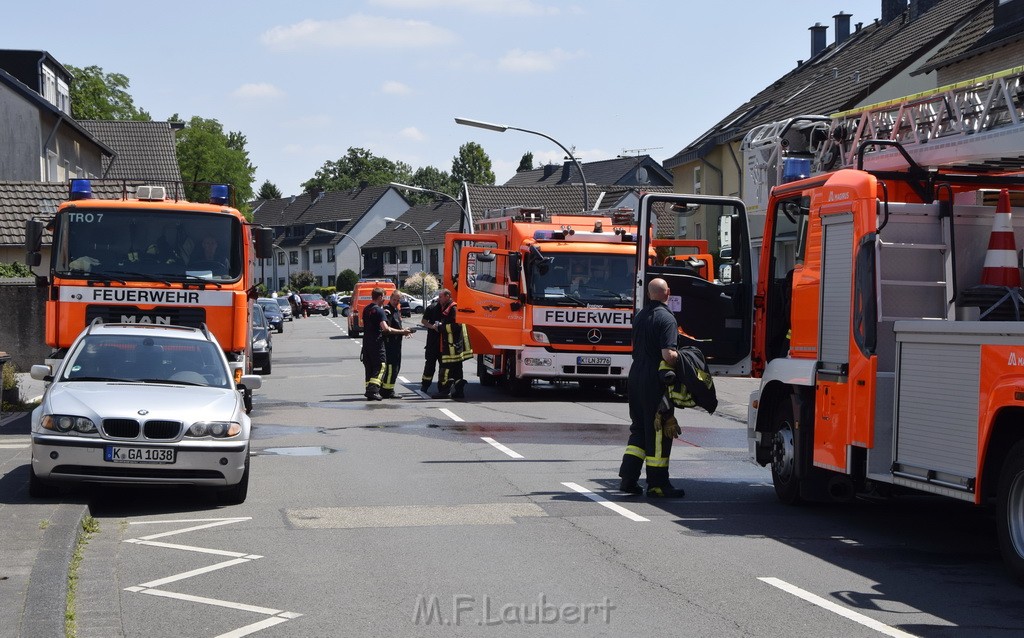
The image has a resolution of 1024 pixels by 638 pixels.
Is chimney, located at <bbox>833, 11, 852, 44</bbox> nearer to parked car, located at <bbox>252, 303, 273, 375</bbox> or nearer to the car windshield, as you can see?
parked car, located at <bbox>252, 303, 273, 375</bbox>

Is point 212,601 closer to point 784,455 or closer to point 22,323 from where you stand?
point 784,455

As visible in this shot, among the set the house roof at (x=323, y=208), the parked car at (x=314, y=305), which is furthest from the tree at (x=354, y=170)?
the parked car at (x=314, y=305)

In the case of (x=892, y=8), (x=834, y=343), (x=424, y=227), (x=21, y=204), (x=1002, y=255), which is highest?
(x=892, y=8)

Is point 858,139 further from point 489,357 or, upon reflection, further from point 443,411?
point 489,357

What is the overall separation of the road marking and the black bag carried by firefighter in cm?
379

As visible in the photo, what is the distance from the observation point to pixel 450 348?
22.6m

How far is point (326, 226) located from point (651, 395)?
418 feet

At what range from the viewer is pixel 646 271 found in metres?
12.2

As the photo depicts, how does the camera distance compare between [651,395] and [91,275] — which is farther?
[91,275]

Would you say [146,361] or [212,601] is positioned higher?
[146,361]

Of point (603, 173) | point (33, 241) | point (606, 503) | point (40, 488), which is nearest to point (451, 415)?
point (33, 241)

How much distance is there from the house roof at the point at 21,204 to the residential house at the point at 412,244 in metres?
77.0

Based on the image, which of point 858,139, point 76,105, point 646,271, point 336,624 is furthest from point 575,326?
point 76,105

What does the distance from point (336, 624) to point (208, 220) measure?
10.9 metres
